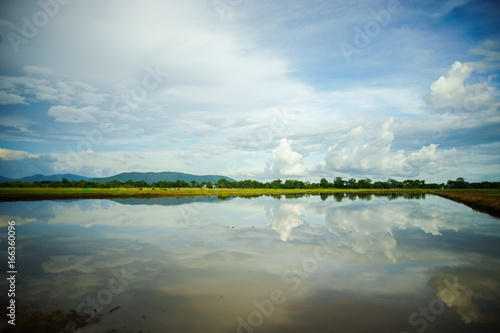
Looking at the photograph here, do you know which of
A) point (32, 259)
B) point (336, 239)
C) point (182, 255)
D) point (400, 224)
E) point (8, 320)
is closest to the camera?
point (8, 320)

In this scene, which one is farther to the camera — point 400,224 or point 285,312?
point 400,224

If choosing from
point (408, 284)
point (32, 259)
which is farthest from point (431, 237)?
point (32, 259)

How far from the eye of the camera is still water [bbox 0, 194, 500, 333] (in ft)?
25.3

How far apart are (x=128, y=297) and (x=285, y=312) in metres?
6.05

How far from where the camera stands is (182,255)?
49.5 ft

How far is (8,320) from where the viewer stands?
7.63 metres

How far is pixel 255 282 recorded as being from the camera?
10953 mm

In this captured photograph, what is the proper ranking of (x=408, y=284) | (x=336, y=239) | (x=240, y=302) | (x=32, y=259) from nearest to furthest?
(x=240, y=302)
(x=408, y=284)
(x=32, y=259)
(x=336, y=239)

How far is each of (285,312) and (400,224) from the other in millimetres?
23428

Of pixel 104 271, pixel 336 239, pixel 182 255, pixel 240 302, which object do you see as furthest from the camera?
pixel 336 239

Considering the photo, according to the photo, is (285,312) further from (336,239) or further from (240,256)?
(336,239)

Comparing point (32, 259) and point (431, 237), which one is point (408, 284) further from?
point (32, 259)

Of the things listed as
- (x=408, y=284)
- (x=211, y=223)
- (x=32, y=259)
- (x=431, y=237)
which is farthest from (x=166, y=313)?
(x=431, y=237)

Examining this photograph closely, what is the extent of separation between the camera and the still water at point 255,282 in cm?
773
